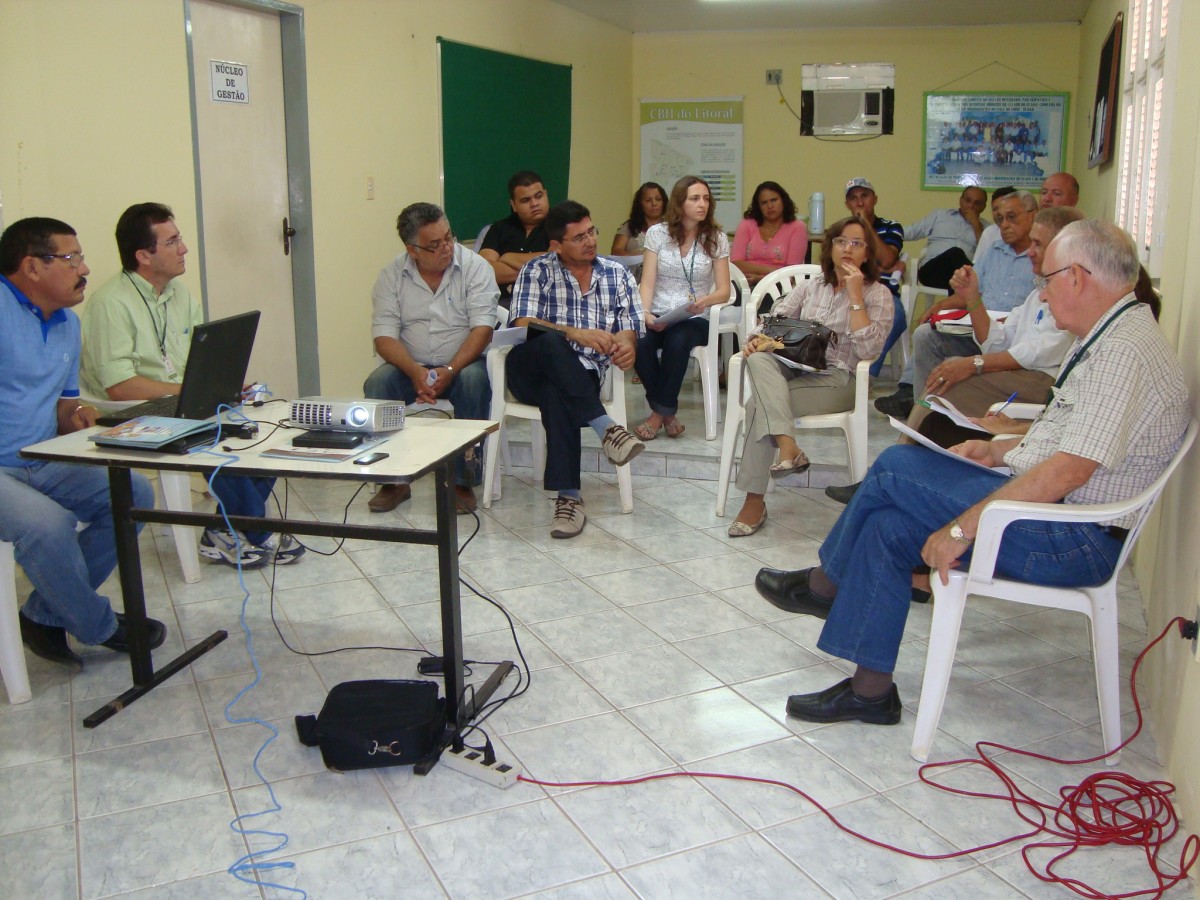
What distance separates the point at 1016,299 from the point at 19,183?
3774mm

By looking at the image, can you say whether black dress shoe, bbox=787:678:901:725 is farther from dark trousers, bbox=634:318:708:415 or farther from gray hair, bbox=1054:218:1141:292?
dark trousers, bbox=634:318:708:415

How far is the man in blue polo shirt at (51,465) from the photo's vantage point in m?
2.59

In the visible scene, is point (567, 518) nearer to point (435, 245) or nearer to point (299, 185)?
point (435, 245)

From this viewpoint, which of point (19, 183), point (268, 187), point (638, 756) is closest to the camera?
point (638, 756)

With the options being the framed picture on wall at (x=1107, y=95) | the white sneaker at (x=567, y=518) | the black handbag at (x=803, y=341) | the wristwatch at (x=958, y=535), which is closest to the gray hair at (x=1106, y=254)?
the wristwatch at (x=958, y=535)

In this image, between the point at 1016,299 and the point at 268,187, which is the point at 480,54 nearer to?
the point at 268,187

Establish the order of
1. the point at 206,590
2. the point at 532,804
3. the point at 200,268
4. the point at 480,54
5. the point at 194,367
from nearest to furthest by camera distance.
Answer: the point at 532,804, the point at 194,367, the point at 206,590, the point at 200,268, the point at 480,54

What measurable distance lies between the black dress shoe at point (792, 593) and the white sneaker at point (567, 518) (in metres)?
0.88

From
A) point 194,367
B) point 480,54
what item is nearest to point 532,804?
point 194,367

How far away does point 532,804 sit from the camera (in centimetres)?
211

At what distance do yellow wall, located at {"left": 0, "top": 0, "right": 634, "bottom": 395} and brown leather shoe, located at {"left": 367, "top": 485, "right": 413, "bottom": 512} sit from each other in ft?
4.40

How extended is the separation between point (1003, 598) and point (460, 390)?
2432 millimetres

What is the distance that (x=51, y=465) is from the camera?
8.98 ft

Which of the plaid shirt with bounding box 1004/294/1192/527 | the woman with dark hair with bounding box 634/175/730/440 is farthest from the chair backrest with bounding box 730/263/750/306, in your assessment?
the plaid shirt with bounding box 1004/294/1192/527
